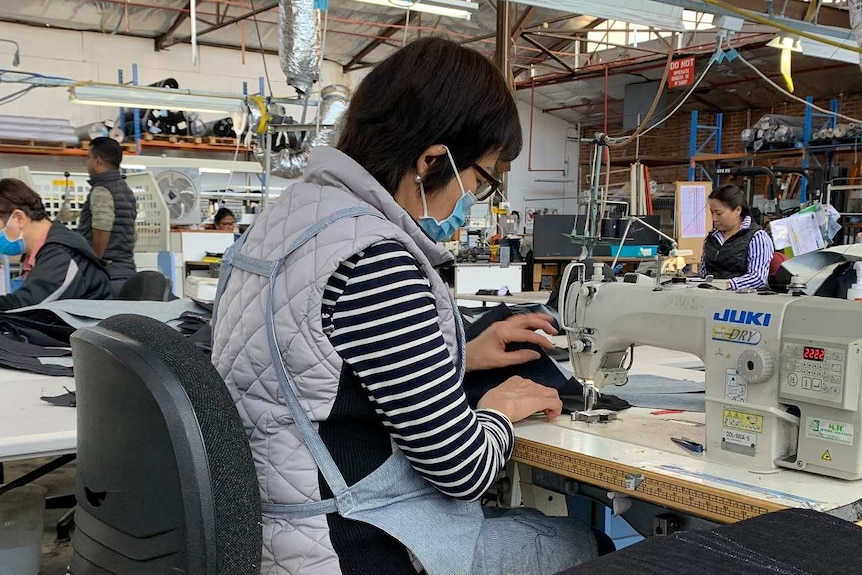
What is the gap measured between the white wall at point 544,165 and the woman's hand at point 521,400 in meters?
12.6

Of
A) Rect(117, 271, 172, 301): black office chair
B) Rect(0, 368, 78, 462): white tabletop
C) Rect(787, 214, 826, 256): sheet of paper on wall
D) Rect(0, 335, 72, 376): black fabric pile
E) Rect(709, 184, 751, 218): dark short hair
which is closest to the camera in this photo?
Rect(0, 368, 78, 462): white tabletop

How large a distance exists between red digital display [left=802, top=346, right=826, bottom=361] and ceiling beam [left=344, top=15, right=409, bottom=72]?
32.7 feet

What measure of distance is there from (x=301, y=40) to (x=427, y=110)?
3106 mm

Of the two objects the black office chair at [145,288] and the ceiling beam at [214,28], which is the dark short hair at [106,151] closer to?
the black office chair at [145,288]

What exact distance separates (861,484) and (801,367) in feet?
0.54

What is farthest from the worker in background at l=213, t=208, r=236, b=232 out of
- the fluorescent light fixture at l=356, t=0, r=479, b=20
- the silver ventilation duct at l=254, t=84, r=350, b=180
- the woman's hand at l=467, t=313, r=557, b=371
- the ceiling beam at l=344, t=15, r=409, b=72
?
the woman's hand at l=467, t=313, r=557, b=371

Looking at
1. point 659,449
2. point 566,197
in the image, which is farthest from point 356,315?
point 566,197

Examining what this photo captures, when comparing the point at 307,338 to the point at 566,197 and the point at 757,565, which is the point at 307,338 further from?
the point at 566,197

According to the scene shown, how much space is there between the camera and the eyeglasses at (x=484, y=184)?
1.18 m

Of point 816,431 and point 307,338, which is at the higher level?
point 307,338

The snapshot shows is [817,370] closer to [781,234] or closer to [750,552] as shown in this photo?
[750,552]

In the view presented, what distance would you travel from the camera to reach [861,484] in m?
1.00

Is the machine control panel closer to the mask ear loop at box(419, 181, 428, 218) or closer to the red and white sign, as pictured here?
the mask ear loop at box(419, 181, 428, 218)

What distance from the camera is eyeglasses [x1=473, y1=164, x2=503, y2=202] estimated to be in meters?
1.18
